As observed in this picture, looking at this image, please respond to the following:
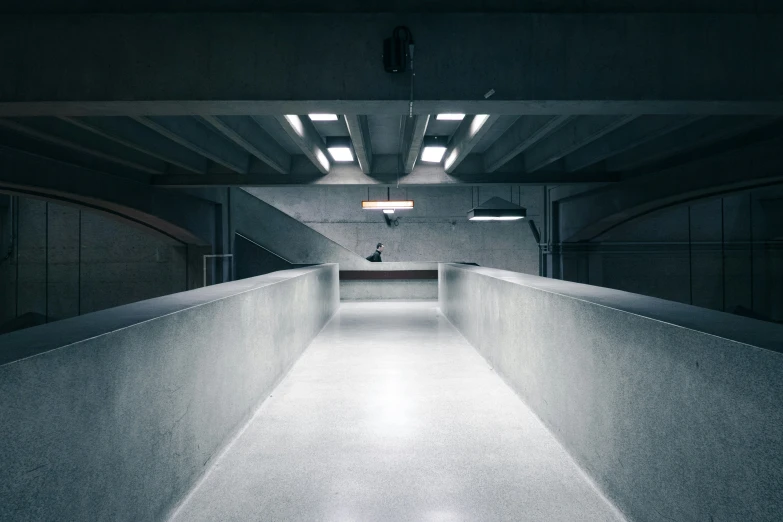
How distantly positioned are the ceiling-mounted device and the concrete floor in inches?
120

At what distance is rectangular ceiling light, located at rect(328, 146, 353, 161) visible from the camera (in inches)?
385

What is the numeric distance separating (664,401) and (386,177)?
31.0 feet

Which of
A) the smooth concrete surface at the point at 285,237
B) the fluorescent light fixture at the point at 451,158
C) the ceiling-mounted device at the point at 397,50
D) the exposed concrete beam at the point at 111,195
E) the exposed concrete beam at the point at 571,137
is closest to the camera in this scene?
the ceiling-mounted device at the point at 397,50

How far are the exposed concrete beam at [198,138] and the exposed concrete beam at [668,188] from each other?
833cm

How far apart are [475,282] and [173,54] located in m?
4.58

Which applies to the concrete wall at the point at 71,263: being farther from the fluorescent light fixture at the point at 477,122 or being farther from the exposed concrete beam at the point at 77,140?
the fluorescent light fixture at the point at 477,122

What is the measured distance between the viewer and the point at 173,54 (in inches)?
183

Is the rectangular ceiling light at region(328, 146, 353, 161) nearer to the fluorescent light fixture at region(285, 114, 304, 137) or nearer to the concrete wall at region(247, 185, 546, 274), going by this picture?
the fluorescent light fixture at region(285, 114, 304, 137)

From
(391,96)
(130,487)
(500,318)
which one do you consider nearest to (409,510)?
(130,487)

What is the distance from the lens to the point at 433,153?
10273mm

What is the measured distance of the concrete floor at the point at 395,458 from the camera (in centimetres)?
261

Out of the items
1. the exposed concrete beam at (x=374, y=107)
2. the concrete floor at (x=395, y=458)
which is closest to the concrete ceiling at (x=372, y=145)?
the exposed concrete beam at (x=374, y=107)

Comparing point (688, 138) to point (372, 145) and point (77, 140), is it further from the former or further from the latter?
point (77, 140)

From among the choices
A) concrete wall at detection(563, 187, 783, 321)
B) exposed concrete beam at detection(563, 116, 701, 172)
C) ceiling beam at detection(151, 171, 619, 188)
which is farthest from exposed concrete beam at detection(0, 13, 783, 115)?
concrete wall at detection(563, 187, 783, 321)
